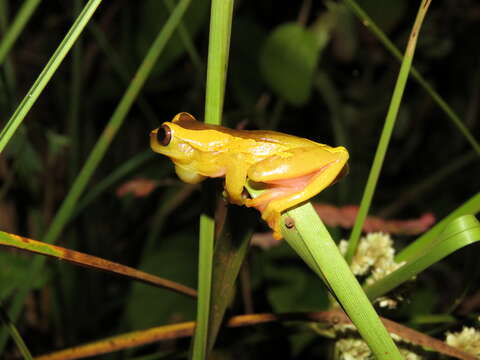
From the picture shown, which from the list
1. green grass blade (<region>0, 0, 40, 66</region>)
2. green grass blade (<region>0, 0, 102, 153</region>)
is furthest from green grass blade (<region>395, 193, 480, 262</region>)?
green grass blade (<region>0, 0, 40, 66</region>)

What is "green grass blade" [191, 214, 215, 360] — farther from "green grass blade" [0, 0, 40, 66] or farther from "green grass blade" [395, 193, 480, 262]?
"green grass blade" [0, 0, 40, 66]

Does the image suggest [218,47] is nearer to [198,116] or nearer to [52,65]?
[52,65]

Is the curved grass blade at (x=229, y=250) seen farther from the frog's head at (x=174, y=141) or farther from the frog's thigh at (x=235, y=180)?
the frog's head at (x=174, y=141)

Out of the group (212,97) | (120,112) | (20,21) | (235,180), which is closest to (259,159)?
(235,180)

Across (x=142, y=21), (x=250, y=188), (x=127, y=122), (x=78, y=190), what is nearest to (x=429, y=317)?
(x=250, y=188)

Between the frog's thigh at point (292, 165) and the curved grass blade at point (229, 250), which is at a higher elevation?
the frog's thigh at point (292, 165)

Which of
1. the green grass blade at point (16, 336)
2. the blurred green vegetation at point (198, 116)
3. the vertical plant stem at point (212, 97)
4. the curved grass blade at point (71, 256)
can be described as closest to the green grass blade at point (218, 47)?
the vertical plant stem at point (212, 97)
